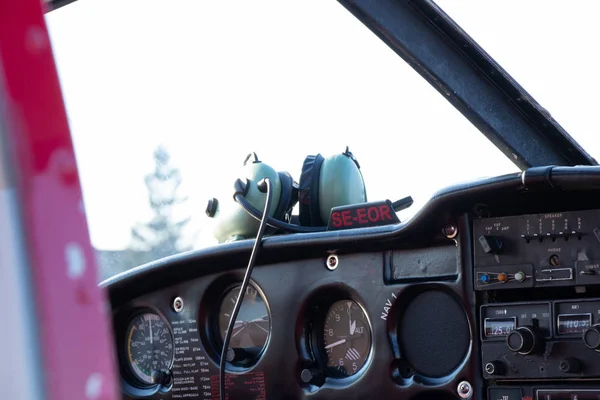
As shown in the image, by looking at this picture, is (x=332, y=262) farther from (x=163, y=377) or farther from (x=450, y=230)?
(x=163, y=377)

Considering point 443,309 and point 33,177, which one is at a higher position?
point 33,177

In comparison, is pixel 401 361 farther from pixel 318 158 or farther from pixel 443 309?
pixel 318 158

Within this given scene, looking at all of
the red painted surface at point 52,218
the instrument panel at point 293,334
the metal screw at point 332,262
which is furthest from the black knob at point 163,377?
the red painted surface at point 52,218

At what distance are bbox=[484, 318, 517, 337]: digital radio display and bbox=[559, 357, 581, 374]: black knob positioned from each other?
0.43 ft

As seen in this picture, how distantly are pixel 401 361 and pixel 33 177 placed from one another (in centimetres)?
183

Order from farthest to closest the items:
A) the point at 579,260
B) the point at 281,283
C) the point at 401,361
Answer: the point at 281,283 → the point at 401,361 → the point at 579,260

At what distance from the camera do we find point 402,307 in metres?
1.94

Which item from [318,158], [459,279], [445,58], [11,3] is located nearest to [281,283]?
[318,158]

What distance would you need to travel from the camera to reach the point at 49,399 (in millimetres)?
172

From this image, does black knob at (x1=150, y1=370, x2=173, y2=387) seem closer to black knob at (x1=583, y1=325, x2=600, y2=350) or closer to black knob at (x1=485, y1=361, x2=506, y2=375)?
black knob at (x1=485, y1=361, x2=506, y2=375)

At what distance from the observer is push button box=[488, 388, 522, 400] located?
1.68 meters

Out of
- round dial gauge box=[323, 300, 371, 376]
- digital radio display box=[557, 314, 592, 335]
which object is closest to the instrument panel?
round dial gauge box=[323, 300, 371, 376]

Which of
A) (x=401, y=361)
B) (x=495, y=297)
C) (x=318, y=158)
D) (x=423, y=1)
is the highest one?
(x=423, y=1)

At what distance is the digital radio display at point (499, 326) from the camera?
1.68m
